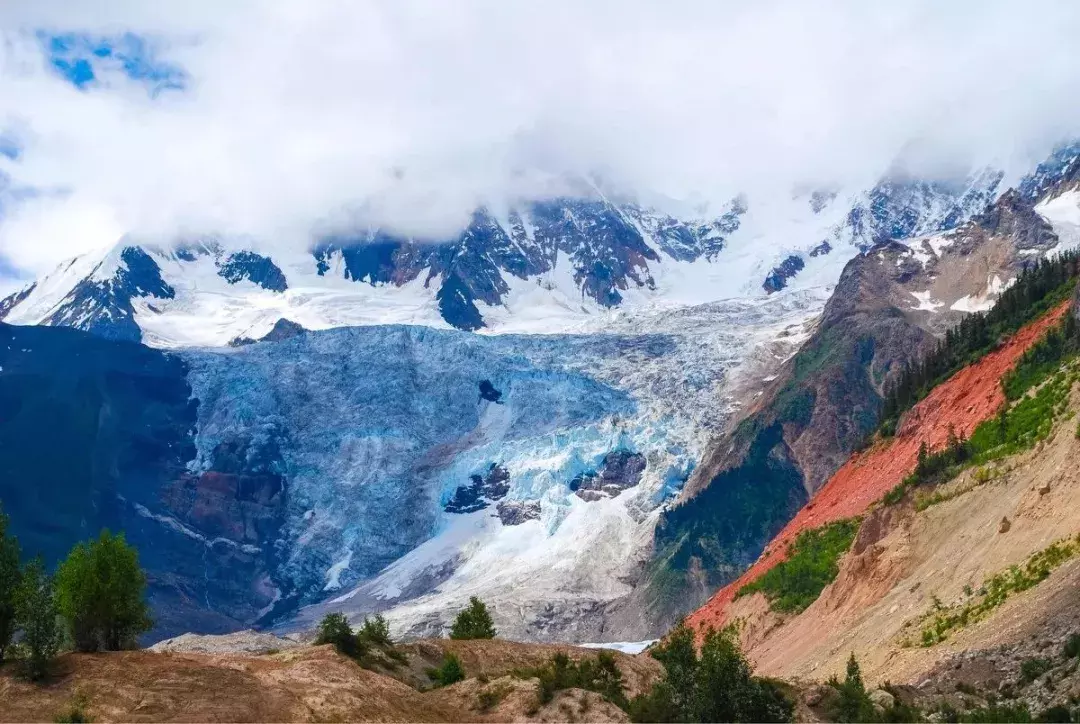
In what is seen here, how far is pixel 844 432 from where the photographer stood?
186 metres

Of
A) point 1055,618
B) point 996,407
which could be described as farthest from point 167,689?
point 996,407

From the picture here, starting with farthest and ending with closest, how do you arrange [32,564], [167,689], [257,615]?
1. [257,615]
2. [32,564]
3. [167,689]

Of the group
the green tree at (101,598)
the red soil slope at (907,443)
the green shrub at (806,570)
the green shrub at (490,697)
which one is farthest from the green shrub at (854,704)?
the red soil slope at (907,443)

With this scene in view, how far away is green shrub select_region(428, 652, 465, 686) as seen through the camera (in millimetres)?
43781

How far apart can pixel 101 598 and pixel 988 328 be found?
72033mm

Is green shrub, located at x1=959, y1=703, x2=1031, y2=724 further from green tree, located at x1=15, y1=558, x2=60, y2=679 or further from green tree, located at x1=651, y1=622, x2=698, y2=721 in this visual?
green tree, located at x1=15, y1=558, x2=60, y2=679

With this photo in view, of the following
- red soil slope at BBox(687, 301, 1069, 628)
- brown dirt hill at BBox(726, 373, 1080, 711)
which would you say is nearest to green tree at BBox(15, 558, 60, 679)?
brown dirt hill at BBox(726, 373, 1080, 711)

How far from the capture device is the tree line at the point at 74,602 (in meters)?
38.7

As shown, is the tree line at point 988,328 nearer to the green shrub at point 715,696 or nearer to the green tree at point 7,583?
the green shrub at point 715,696

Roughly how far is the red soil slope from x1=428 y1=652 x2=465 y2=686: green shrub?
36766 mm

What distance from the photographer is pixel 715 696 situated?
3378 cm

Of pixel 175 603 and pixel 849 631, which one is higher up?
pixel 175 603

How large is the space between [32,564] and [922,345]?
17422 cm

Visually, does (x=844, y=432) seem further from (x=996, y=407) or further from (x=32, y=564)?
(x=32, y=564)
